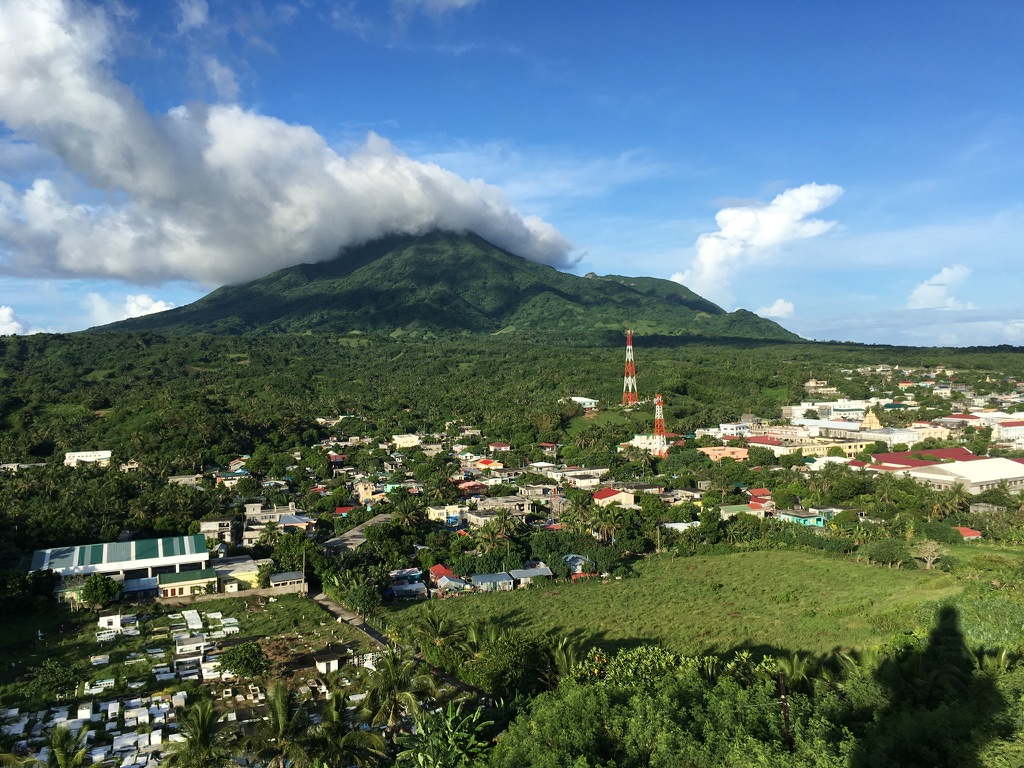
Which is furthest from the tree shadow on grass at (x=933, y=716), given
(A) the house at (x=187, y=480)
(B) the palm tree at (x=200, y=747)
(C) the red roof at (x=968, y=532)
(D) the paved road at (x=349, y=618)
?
(A) the house at (x=187, y=480)

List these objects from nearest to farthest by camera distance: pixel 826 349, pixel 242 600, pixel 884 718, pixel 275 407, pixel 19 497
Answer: pixel 884 718 → pixel 242 600 → pixel 19 497 → pixel 275 407 → pixel 826 349

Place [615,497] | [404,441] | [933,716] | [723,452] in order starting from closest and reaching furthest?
[933,716], [615,497], [723,452], [404,441]

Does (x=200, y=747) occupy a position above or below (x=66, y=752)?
above

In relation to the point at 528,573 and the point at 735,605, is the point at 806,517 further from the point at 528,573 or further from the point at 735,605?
the point at 528,573

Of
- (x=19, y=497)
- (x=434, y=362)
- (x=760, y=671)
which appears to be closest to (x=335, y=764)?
(x=760, y=671)

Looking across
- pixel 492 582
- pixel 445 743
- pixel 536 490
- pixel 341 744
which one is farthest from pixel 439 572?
pixel 536 490

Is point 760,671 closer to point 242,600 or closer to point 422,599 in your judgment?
point 422,599

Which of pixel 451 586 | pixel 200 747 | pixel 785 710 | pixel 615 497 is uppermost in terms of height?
pixel 785 710
